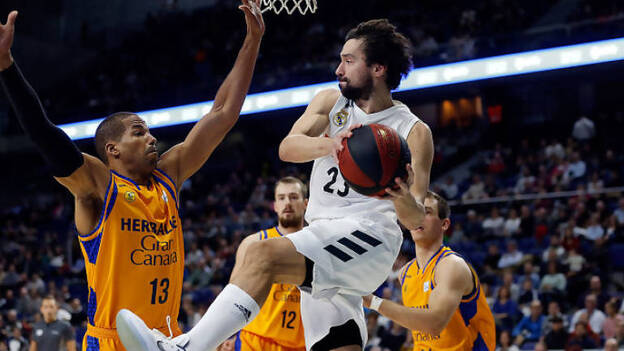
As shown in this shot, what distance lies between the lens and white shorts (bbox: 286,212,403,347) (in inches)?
133

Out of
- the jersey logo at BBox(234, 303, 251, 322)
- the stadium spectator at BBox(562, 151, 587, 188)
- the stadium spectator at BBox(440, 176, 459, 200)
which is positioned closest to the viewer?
the jersey logo at BBox(234, 303, 251, 322)

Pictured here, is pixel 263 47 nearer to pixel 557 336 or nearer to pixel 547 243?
pixel 547 243

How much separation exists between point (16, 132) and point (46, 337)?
626 inches

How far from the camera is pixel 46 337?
9.36 meters

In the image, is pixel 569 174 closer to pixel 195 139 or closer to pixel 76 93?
pixel 195 139

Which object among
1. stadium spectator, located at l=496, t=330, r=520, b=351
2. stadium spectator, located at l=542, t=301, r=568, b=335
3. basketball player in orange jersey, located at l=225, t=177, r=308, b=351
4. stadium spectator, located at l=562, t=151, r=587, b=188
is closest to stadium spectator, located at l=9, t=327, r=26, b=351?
basketball player in orange jersey, located at l=225, t=177, r=308, b=351

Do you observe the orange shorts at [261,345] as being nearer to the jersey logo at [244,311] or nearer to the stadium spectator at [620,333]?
the jersey logo at [244,311]

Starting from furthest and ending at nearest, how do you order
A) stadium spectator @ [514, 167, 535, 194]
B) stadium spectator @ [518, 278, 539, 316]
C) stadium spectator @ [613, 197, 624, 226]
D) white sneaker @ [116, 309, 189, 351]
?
1. stadium spectator @ [514, 167, 535, 194]
2. stadium spectator @ [613, 197, 624, 226]
3. stadium spectator @ [518, 278, 539, 316]
4. white sneaker @ [116, 309, 189, 351]

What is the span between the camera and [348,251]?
342 cm

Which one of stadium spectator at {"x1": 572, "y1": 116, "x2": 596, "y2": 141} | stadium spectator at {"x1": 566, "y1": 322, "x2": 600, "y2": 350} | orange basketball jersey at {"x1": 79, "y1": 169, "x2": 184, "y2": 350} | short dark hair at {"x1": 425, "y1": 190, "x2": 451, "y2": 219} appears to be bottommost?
stadium spectator at {"x1": 566, "y1": 322, "x2": 600, "y2": 350}

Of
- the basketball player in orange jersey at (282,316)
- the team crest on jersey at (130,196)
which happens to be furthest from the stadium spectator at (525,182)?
the team crest on jersey at (130,196)

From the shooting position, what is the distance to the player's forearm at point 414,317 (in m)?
4.24

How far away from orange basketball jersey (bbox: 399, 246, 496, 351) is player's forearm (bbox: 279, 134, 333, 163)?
62.4 inches

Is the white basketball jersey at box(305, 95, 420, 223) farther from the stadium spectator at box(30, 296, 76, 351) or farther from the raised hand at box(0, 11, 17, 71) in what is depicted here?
the stadium spectator at box(30, 296, 76, 351)
